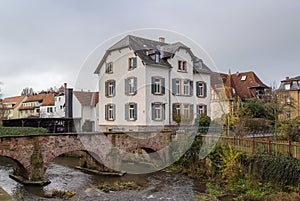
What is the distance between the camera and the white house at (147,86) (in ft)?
83.2

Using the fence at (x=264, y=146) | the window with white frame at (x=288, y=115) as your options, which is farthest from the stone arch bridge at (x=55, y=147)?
the window with white frame at (x=288, y=115)

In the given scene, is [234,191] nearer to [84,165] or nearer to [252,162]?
[252,162]

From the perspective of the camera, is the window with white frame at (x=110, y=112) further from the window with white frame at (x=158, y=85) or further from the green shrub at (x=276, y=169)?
the green shrub at (x=276, y=169)

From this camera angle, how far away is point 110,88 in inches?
1074

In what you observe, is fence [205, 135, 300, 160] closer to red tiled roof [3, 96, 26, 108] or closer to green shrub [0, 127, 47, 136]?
green shrub [0, 127, 47, 136]

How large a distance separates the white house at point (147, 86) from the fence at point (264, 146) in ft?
27.4

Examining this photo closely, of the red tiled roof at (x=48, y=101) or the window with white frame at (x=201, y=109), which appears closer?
the window with white frame at (x=201, y=109)

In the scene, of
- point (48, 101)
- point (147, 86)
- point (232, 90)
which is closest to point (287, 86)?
point (232, 90)

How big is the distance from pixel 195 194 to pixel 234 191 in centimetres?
187

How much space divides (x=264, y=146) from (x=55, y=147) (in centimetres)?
1105

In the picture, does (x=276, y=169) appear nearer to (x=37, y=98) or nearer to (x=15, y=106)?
(x=37, y=98)

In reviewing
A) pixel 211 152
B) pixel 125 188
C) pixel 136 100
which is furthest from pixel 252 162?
pixel 136 100

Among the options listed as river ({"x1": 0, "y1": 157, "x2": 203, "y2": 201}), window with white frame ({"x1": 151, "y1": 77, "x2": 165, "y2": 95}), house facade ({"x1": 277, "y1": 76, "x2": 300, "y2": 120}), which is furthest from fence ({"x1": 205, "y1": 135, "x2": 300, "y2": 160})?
house facade ({"x1": 277, "y1": 76, "x2": 300, "y2": 120})

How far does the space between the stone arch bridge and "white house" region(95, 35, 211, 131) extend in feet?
14.8
